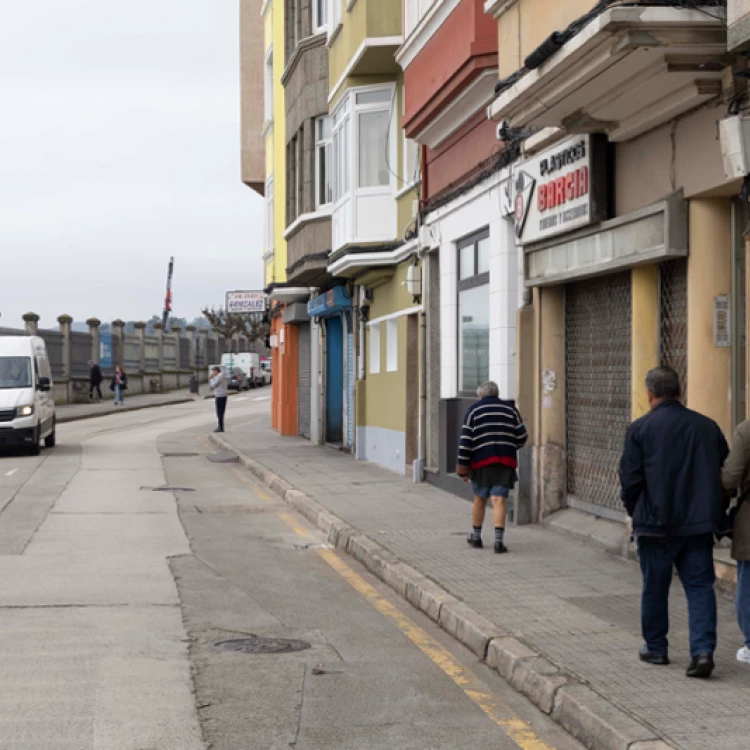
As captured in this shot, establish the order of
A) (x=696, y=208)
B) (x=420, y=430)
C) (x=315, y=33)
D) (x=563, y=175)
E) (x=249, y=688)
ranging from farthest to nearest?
(x=315, y=33) → (x=420, y=430) → (x=563, y=175) → (x=696, y=208) → (x=249, y=688)

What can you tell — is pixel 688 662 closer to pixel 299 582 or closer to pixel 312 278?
pixel 299 582

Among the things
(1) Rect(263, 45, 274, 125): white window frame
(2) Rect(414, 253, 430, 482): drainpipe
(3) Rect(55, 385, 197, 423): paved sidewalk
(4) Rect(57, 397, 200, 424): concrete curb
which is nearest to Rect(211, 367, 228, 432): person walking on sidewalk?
(1) Rect(263, 45, 274, 125): white window frame

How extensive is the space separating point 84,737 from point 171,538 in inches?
290

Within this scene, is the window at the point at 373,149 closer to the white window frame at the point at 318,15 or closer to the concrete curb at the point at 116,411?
the white window frame at the point at 318,15

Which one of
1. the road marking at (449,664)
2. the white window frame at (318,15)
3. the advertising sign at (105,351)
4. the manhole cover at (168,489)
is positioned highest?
the white window frame at (318,15)

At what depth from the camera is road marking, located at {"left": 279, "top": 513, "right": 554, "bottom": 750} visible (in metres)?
6.00

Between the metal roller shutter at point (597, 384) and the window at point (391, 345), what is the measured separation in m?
8.11

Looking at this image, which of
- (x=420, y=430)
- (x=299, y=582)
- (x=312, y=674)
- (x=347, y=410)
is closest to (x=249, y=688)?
(x=312, y=674)

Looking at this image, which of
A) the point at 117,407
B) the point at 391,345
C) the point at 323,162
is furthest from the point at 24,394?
the point at 117,407

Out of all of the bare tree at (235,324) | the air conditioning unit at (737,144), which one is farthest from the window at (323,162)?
the bare tree at (235,324)

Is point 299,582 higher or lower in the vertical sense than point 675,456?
lower

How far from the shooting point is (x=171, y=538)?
42.7ft

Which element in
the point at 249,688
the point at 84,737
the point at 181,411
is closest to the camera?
the point at 84,737

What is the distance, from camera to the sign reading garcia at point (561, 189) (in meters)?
11.6
